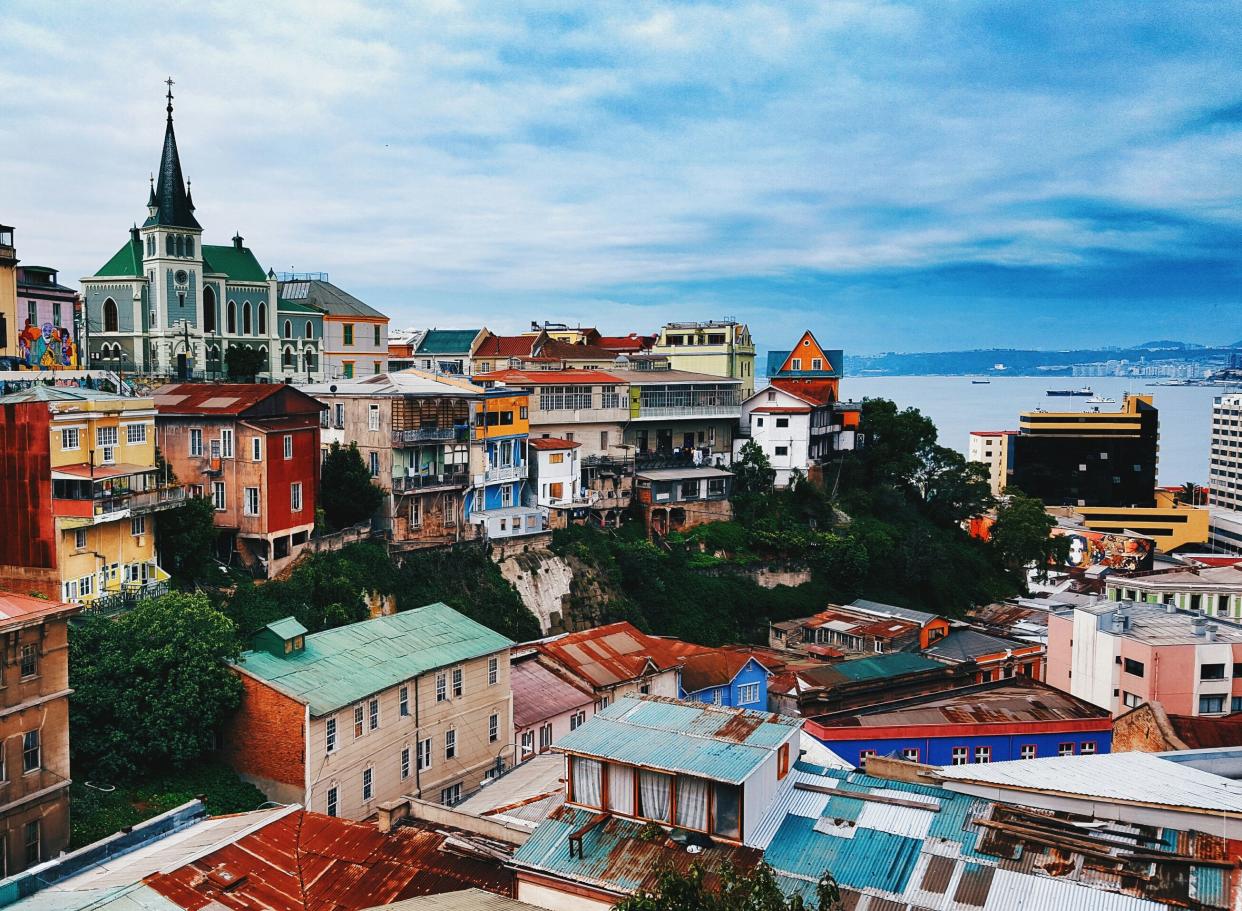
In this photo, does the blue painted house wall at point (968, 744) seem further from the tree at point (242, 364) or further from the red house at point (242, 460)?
Answer: the tree at point (242, 364)

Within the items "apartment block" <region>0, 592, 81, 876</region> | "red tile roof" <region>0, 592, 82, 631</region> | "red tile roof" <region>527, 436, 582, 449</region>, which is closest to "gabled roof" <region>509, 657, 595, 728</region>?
"apartment block" <region>0, 592, 81, 876</region>

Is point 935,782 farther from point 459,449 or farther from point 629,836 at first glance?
point 459,449


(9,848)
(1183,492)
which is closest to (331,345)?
(9,848)

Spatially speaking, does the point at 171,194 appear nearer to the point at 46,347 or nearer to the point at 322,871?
the point at 46,347

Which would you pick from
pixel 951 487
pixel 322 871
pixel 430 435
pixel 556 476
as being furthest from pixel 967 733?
pixel 951 487

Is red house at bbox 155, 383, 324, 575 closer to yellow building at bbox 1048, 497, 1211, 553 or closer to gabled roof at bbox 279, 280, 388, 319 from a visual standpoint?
gabled roof at bbox 279, 280, 388, 319

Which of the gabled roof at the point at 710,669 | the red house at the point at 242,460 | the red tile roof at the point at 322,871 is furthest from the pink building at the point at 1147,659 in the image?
the red house at the point at 242,460
